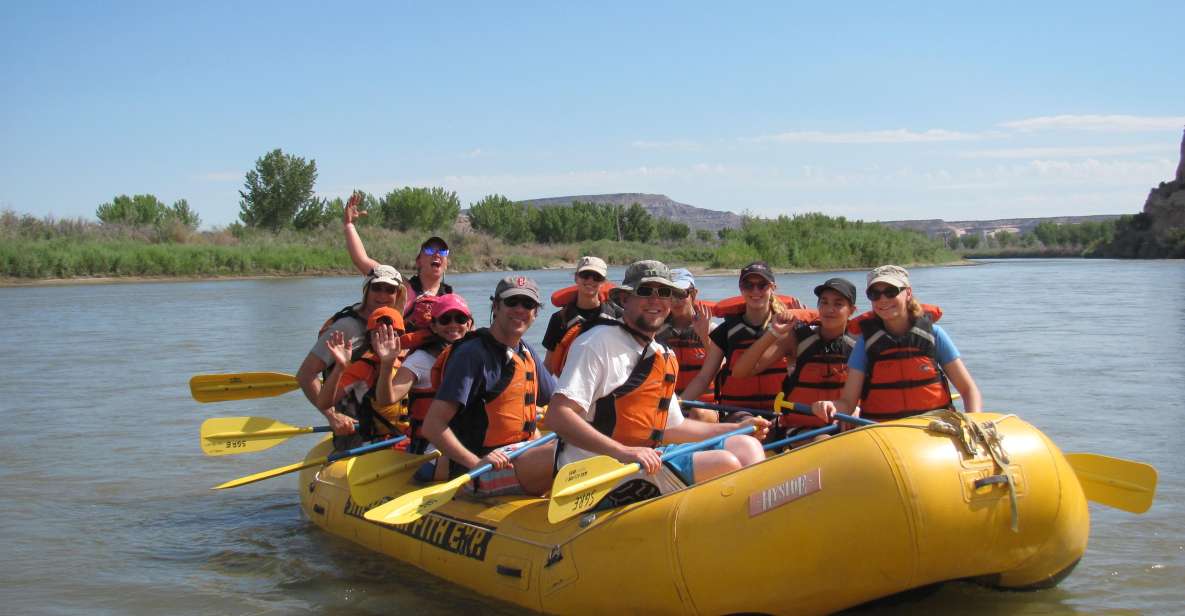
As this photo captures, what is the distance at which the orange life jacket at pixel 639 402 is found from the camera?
3.88 meters

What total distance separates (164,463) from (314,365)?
158 inches

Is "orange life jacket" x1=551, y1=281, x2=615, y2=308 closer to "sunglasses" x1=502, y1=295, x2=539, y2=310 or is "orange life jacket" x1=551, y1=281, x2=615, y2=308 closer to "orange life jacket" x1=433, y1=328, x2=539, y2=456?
"orange life jacket" x1=433, y1=328, x2=539, y2=456

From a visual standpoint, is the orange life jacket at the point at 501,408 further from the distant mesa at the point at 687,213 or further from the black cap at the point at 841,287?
the distant mesa at the point at 687,213

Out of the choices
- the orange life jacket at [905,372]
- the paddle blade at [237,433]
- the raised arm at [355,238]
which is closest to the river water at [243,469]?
the paddle blade at [237,433]

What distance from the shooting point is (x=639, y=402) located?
3.93 m

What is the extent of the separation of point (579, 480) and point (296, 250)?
137 ft

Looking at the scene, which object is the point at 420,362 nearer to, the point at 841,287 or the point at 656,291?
the point at 656,291

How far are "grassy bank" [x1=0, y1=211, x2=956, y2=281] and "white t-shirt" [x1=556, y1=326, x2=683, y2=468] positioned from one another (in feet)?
116

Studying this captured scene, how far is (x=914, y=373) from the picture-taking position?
4.48 m

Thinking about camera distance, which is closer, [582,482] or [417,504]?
[582,482]

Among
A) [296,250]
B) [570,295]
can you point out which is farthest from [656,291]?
[296,250]

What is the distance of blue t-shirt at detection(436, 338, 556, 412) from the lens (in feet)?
14.0

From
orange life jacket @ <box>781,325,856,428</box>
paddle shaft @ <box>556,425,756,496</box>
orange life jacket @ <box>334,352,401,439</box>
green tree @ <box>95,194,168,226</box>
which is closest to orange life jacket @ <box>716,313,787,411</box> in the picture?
orange life jacket @ <box>781,325,856,428</box>

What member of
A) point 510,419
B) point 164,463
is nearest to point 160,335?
point 164,463
